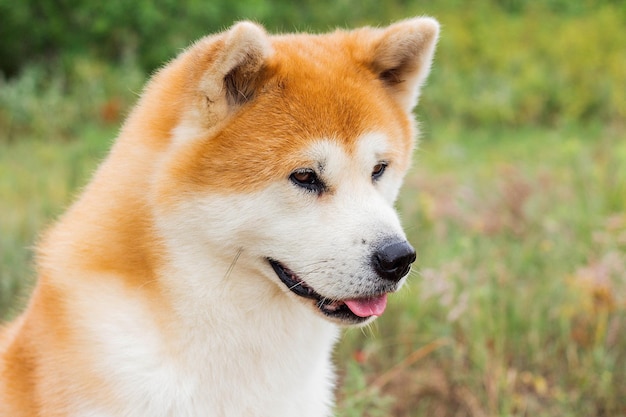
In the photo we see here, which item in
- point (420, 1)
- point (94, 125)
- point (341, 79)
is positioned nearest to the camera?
point (341, 79)

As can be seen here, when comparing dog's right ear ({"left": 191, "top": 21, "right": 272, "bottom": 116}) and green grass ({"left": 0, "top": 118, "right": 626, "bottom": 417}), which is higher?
dog's right ear ({"left": 191, "top": 21, "right": 272, "bottom": 116})

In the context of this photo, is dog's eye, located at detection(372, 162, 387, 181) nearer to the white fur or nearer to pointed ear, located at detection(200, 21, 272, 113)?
the white fur

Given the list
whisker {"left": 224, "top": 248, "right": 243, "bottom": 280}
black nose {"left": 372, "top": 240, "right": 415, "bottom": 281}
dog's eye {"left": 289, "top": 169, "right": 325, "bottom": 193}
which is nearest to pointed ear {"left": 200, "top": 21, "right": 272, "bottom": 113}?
dog's eye {"left": 289, "top": 169, "right": 325, "bottom": 193}

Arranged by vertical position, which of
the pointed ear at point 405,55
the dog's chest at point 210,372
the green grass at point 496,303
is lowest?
the green grass at point 496,303

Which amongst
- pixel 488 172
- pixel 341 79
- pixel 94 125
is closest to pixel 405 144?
pixel 341 79

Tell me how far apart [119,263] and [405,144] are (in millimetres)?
1129

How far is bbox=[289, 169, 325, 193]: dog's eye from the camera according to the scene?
2531mm

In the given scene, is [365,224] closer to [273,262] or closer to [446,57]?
[273,262]

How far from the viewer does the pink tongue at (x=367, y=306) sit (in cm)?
259

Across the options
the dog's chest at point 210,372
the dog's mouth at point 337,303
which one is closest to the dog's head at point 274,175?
the dog's mouth at point 337,303

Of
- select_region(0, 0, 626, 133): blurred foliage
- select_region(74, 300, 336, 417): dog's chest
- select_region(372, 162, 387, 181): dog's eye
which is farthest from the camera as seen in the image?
select_region(0, 0, 626, 133): blurred foliage

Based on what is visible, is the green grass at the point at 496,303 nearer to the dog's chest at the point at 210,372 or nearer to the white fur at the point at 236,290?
the dog's chest at the point at 210,372

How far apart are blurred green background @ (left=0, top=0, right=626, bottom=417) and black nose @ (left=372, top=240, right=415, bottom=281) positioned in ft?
2.93

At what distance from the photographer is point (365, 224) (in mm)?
2486
